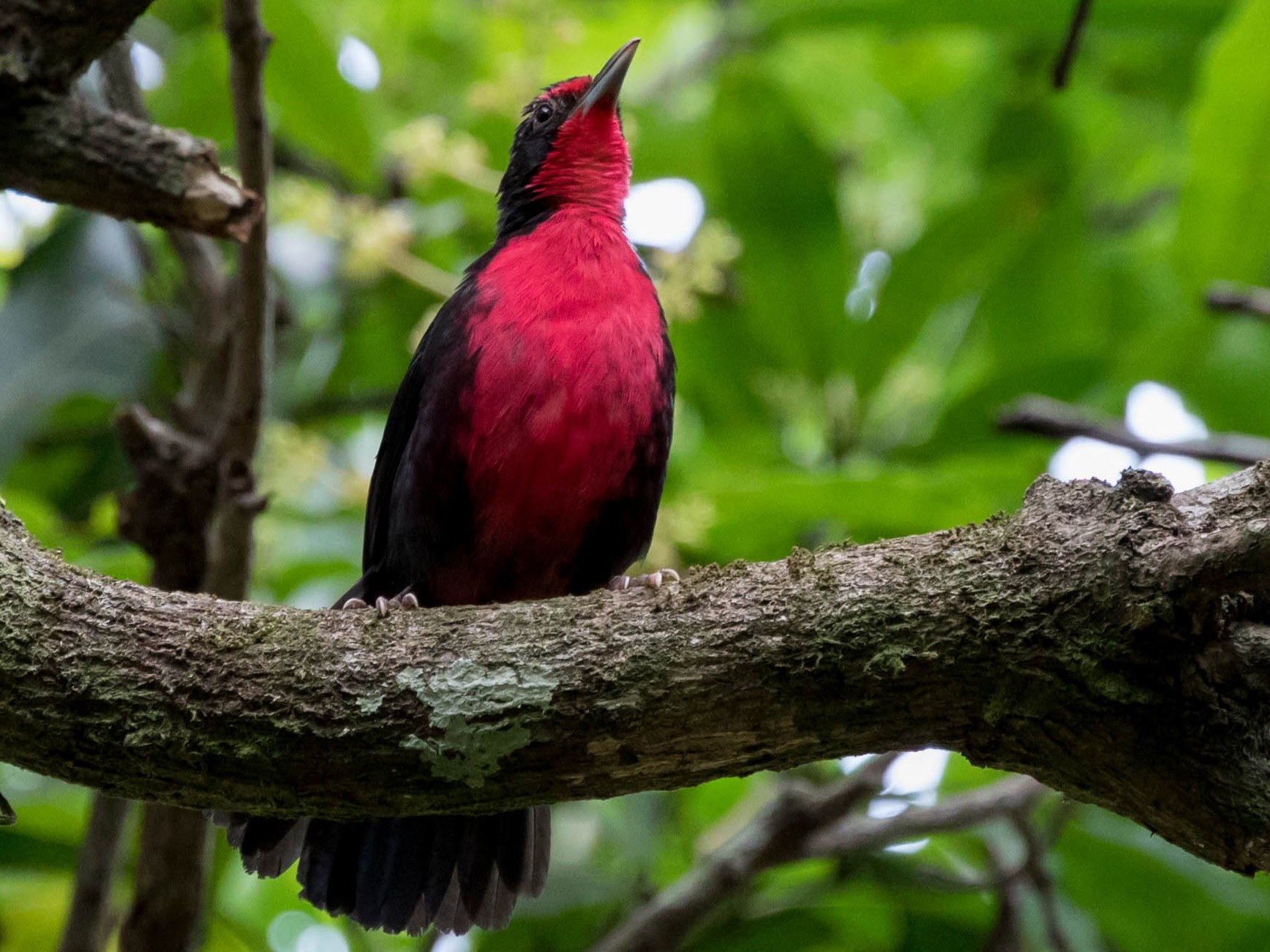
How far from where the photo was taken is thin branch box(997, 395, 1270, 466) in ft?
9.60

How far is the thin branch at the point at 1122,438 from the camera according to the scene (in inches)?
115

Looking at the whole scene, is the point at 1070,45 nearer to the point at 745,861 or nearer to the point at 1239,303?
the point at 1239,303

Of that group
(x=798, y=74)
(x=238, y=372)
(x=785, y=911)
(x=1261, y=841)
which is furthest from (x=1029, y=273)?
(x=1261, y=841)

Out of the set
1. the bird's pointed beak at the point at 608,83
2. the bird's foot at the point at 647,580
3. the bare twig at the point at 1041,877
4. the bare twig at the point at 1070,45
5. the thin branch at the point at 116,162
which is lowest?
the bare twig at the point at 1041,877

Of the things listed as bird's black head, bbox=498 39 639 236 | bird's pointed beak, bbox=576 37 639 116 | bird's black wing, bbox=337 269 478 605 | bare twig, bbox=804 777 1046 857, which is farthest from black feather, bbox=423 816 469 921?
bird's pointed beak, bbox=576 37 639 116

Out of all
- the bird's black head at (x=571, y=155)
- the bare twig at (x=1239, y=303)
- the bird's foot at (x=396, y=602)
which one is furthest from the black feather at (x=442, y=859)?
the bare twig at (x=1239, y=303)

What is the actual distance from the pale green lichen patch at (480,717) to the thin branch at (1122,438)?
1.41 meters

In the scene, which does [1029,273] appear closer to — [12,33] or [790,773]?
[790,773]

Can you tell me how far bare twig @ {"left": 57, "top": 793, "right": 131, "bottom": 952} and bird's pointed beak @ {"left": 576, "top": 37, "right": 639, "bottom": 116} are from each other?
232cm

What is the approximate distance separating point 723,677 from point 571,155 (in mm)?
2302

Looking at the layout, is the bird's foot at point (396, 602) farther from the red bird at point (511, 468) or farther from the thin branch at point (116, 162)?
the thin branch at point (116, 162)

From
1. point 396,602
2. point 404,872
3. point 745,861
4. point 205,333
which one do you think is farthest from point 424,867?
point 205,333

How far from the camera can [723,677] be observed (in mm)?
2195

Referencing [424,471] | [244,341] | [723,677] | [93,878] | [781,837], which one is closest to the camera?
[723,677]
